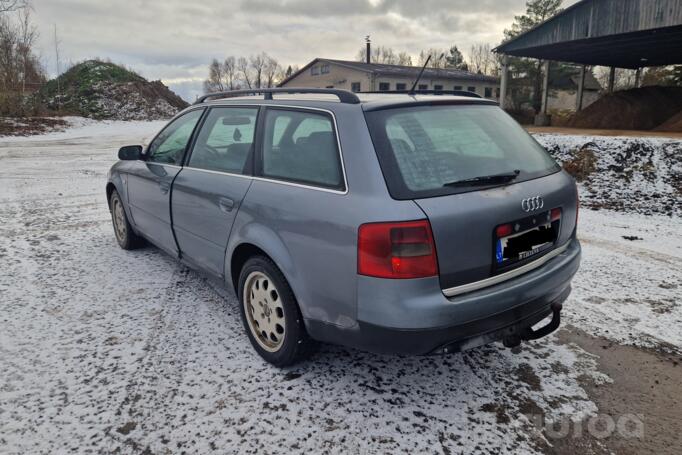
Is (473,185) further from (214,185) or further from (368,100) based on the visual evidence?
(214,185)

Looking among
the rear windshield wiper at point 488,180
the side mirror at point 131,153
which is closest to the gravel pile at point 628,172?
the rear windshield wiper at point 488,180

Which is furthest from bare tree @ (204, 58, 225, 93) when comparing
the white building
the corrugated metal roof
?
the corrugated metal roof

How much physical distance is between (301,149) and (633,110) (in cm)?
2003

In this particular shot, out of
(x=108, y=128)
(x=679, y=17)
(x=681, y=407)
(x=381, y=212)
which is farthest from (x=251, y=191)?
(x=108, y=128)

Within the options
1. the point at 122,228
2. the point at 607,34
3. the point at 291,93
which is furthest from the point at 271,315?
the point at 607,34

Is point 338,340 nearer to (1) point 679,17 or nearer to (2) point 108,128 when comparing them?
(1) point 679,17

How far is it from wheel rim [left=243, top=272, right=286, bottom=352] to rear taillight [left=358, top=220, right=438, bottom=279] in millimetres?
804

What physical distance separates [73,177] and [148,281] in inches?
286

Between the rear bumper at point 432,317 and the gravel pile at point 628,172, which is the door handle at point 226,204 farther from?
the gravel pile at point 628,172

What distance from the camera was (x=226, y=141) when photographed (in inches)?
138

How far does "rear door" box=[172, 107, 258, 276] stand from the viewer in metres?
3.14

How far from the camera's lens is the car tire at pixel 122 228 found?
5094mm

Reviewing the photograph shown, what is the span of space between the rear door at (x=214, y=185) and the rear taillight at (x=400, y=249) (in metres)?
→ 1.14

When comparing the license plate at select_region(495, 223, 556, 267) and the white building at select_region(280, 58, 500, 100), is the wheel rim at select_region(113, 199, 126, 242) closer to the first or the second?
the license plate at select_region(495, 223, 556, 267)
